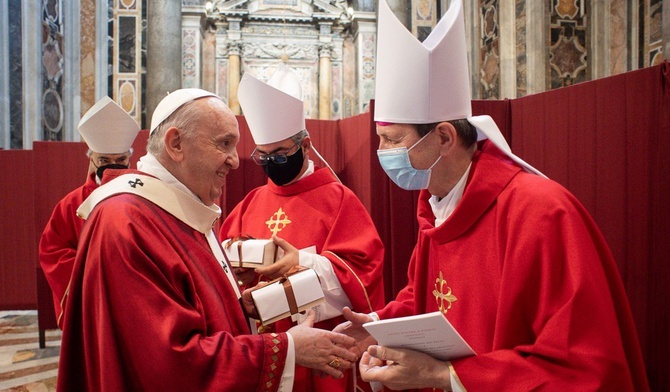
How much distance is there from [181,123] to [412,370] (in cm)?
110

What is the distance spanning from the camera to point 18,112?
8086mm

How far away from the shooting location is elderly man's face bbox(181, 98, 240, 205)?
1864 mm

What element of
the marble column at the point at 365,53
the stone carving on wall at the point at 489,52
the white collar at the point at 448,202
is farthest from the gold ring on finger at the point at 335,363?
the marble column at the point at 365,53

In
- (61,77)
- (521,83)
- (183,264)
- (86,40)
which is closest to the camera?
(183,264)

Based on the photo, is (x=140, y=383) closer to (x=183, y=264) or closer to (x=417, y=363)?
(x=183, y=264)

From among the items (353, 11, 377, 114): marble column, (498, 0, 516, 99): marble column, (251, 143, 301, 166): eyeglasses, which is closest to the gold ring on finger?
(251, 143, 301, 166): eyeglasses

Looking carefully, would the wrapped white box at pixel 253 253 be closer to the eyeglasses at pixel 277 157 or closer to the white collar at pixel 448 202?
the eyeglasses at pixel 277 157

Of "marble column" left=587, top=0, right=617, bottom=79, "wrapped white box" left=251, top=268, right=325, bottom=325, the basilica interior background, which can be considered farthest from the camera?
the basilica interior background

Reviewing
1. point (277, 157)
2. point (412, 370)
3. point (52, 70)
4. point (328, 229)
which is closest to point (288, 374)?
point (412, 370)

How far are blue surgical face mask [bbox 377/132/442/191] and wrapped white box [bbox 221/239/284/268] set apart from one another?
3.14ft

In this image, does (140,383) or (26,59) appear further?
(26,59)

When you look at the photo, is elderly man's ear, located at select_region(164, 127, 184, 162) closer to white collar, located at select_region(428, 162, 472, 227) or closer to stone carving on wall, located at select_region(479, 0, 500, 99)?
white collar, located at select_region(428, 162, 472, 227)

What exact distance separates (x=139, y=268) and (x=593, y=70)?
25.4ft

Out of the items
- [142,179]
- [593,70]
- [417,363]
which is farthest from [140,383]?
[593,70]
